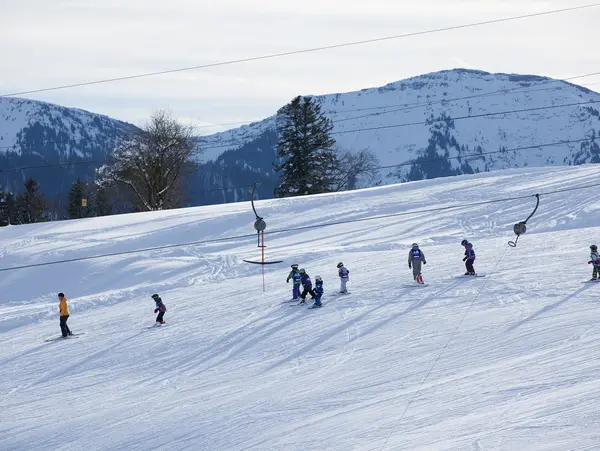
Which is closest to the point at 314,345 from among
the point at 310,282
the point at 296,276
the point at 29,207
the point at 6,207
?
the point at 310,282

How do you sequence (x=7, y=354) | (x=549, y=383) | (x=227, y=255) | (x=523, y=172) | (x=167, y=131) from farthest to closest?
(x=167, y=131), (x=523, y=172), (x=227, y=255), (x=7, y=354), (x=549, y=383)

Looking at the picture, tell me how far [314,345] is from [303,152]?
40.7m

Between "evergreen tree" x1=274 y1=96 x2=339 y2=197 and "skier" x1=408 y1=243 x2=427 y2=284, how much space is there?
34.1 meters

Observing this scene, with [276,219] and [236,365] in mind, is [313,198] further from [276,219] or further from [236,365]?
[236,365]

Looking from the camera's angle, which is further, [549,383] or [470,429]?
[549,383]

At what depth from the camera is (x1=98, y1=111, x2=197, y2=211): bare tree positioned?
63.6 meters

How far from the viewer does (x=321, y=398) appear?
17.7m

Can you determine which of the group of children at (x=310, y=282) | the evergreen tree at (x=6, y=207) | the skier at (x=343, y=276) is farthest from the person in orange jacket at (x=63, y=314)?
the evergreen tree at (x=6, y=207)

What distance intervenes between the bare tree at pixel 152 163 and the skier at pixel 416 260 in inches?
1499

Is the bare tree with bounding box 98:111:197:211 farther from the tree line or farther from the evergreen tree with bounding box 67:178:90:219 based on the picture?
the evergreen tree with bounding box 67:178:90:219

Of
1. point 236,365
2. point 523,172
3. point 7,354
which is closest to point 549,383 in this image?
point 236,365

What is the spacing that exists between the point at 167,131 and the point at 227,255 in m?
32.4

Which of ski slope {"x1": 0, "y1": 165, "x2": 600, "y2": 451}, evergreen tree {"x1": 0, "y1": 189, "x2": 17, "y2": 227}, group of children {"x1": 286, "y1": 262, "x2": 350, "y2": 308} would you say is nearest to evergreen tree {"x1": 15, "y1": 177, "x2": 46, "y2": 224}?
evergreen tree {"x1": 0, "y1": 189, "x2": 17, "y2": 227}

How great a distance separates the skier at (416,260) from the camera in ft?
88.9
